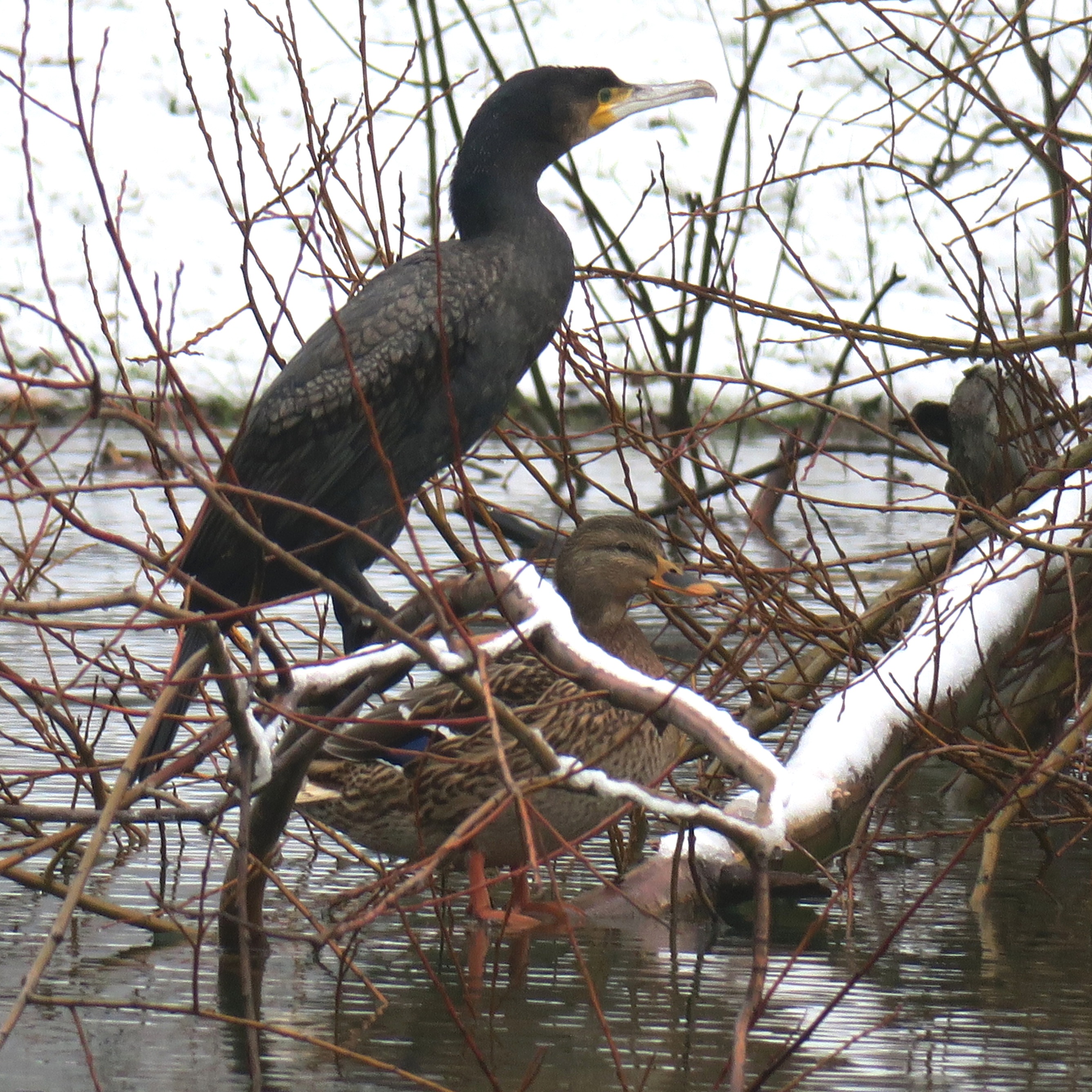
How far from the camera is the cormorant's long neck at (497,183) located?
481cm

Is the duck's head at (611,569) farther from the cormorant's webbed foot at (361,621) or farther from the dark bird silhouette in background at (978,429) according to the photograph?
the dark bird silhouette in background at (978,429)

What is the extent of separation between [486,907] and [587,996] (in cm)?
59

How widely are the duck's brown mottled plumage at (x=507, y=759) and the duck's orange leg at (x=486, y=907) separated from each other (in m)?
0.04

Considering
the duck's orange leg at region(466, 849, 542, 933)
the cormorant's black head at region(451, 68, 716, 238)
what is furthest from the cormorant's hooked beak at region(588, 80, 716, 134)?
the duck's orange leg at region(466, 849, 542, 933)

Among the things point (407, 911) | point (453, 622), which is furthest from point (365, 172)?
point (453, 622)

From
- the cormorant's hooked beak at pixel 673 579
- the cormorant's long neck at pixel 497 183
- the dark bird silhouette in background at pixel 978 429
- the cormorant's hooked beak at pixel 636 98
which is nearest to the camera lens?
the cormorant's hooked beak at pixel 673 579

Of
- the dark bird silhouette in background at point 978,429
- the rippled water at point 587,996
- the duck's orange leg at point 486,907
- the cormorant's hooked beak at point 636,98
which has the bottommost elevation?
the rippled water at point 587,996

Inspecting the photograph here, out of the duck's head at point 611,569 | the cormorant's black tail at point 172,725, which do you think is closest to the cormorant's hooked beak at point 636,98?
the duck's head at point 611,569

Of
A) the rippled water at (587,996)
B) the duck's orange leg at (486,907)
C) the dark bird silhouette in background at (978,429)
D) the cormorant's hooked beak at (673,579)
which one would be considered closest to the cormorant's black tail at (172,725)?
the rippled water at (587,996)

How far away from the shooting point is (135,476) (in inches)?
392

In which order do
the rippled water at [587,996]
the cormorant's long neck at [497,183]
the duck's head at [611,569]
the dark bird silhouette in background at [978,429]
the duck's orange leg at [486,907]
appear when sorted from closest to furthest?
the rippled water at [587,996]
the duck's orange leg at [486,907]
the duck's head at [611,569]
the cormorant's long neck at [497,183]
the dark bird silhouette in background at [978,429]

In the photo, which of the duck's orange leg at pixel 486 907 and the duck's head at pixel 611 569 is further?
the duck's head at pixel 611 569

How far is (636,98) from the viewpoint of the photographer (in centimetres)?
507

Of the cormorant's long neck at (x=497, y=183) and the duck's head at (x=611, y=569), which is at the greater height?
the cormorant's long neck at (x=497, y=183)
